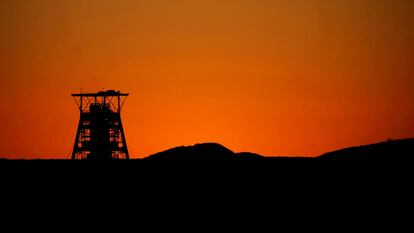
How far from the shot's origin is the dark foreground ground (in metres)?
25.9

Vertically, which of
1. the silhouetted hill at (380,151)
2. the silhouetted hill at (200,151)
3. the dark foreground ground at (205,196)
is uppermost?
the silhouetted hill at (200,151)

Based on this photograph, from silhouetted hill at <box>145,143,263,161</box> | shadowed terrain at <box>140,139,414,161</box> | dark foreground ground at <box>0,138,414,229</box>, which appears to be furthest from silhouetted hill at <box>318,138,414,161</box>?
silhouetted hill at <box>145,143,263,161</box>

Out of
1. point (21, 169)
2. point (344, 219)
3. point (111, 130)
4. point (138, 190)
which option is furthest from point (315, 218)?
point (111, 130)

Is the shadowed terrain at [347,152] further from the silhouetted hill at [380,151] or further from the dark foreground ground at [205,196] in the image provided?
the dark foreground ground at [205,196]

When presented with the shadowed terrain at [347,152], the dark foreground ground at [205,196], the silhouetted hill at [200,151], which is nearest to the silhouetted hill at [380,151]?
the shadowed terrain at [347,152]

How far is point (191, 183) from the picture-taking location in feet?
100

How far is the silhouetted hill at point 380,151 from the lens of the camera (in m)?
43.0

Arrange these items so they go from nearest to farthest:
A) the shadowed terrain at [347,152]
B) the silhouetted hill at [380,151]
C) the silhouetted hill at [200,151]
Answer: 1. the shadowed terrain at [347,152]
2. the silhouetted hill at [380,151]
3. the silhouetted hill at [200,151]

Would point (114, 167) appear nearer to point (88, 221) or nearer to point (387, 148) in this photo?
point (88, 221)

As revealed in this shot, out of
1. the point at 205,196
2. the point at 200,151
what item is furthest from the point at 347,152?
the point at 205,196

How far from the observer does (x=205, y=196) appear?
95.5 ft

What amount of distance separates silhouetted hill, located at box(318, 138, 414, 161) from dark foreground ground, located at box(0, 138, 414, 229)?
7584mm

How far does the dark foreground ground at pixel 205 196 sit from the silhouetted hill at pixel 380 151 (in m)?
7.58

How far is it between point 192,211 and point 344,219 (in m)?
5.77
